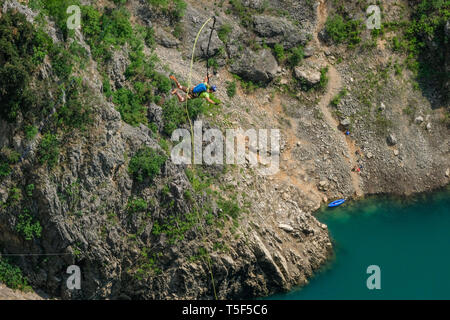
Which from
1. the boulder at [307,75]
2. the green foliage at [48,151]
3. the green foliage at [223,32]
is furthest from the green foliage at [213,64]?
the green foliage at [48,151]

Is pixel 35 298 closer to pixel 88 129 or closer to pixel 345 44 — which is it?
pixel 88 129

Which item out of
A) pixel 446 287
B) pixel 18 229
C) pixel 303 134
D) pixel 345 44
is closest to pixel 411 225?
pixel 446 287

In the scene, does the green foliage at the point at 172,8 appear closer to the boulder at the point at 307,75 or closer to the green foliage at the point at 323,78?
the boulder at the point at 307,75

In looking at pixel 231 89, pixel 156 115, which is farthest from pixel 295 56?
pixel 156 115

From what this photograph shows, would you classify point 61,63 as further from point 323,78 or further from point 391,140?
point 391,140

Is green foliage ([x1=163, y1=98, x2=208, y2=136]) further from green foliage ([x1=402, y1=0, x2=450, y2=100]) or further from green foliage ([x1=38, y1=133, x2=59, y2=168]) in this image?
green foliage ([x1=402, y1=0, x2=450, y2=100])

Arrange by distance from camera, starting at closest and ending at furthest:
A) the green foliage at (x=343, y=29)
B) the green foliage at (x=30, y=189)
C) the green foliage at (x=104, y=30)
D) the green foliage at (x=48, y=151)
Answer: the green foliage at (x=30, y=189), the green foliage at (x=48, y=151), the green foliage at (x=104, y=30), the green foliage at (x=343, y=29)
